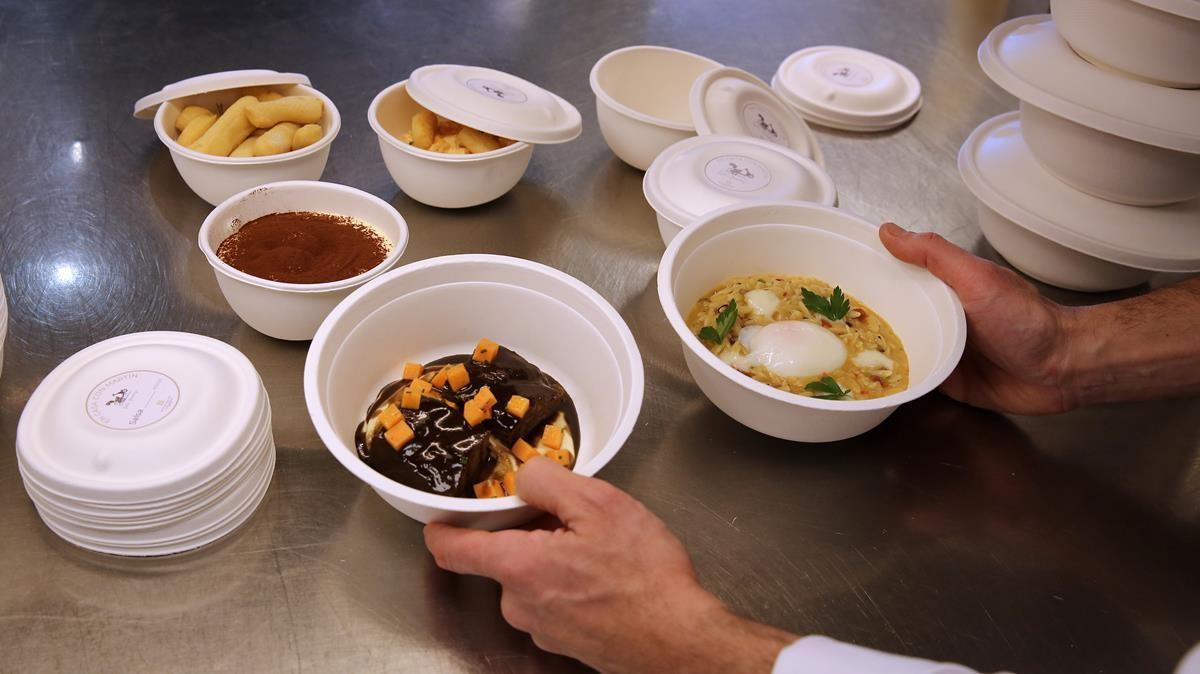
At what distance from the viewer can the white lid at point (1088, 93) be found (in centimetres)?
144

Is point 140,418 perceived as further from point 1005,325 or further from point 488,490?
point 1005,325

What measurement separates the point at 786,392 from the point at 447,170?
2.92 feet

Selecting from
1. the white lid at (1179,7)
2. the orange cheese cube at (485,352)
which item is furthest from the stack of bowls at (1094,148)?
the orange cheese cube at (485,352)

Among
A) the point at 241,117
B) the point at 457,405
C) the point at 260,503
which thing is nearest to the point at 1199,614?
the point at 457,405

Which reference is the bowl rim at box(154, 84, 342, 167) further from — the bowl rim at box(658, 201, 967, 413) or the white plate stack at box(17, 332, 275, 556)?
the bowl rim at box(658, 201, 967, 413)

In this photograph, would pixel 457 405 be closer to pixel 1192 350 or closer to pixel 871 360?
pixel 871 360

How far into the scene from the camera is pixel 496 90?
180 centimetres

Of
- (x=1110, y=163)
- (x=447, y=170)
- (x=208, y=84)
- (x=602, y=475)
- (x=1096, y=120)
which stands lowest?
(x=602, y=475)

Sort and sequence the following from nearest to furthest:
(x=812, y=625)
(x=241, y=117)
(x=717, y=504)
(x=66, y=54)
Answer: (x=812, y=625) → (x=717, y=504) → (x=241, y=117) → (x=66, y=54)

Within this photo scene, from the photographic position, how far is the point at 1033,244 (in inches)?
71.0

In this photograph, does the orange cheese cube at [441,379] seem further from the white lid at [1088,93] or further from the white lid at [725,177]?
the white lid at [1088,93]

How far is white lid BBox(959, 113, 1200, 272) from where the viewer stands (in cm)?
163

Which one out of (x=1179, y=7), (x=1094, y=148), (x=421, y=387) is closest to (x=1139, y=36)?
(x=1179, y=7)

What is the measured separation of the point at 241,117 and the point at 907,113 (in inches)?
71.5
